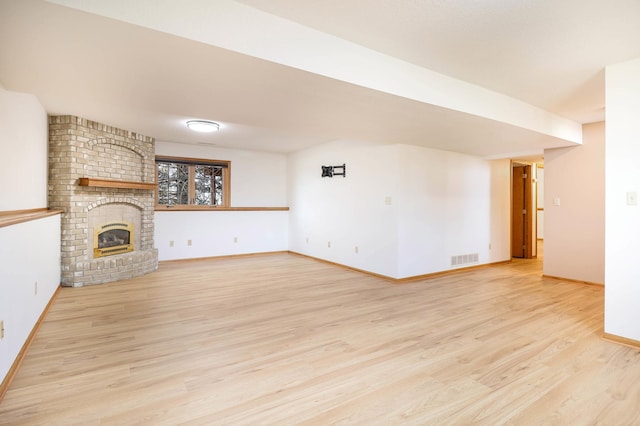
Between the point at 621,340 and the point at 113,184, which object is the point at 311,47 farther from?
the point at 113,184

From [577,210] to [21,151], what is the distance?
6781mm

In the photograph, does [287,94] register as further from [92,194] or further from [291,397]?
[92,194]

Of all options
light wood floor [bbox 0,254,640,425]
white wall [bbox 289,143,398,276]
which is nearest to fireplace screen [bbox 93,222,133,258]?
light wood floor [bbox 0,254,640,425]

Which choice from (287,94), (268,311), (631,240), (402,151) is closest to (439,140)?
(402,151)

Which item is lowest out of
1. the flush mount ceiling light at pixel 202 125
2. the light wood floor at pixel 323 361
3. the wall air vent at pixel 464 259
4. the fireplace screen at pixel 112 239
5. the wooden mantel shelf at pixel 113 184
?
the light wood floor at pixel 323 361

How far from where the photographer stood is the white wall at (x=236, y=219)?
5.96 meters

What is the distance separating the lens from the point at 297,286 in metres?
4.31

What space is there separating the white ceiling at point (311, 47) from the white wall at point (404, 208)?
143 cm

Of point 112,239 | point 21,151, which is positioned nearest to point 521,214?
point 112,239

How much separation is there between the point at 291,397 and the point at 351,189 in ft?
13.1

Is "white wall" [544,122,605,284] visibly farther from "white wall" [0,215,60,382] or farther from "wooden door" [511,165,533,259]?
"white wall" [0,215,60,382]

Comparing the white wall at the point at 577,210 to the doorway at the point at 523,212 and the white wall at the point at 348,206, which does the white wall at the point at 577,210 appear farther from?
the white wall at the point at 348,206

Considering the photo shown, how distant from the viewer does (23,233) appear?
235 cm

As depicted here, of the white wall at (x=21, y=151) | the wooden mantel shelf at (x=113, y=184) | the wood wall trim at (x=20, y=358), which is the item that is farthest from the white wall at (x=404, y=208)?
the white wall at (x=21, y=151)
